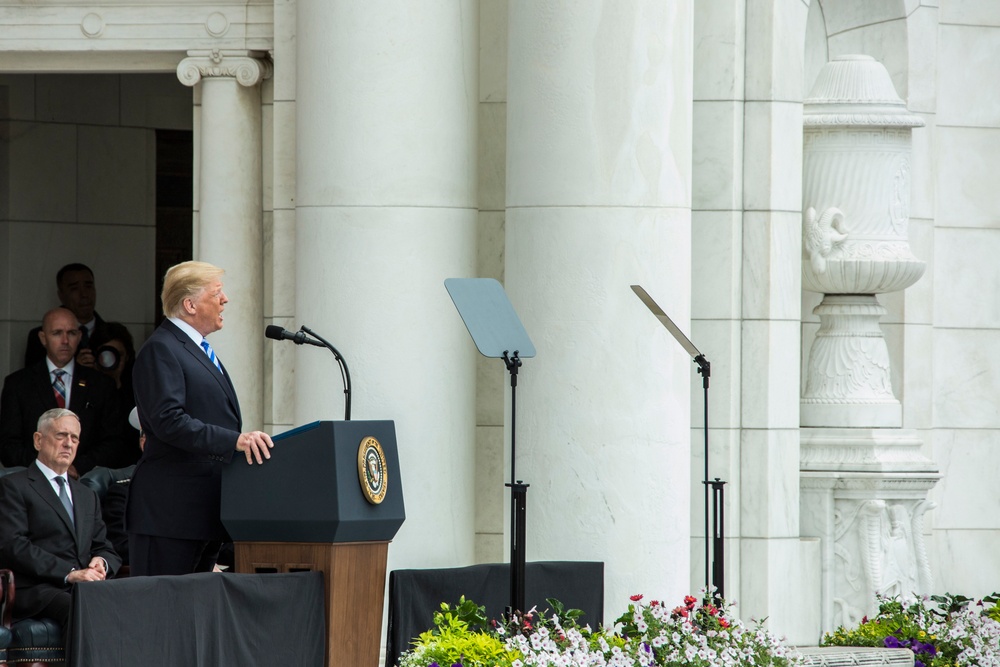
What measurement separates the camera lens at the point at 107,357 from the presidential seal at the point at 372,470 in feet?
15.1

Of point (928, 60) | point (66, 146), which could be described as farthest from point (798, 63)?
point (66, 146)

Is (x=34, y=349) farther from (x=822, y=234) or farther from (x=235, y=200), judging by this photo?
(x=822, y=234)

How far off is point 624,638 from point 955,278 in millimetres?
4561

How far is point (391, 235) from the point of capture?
332 inches

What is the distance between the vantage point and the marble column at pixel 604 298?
816 cm

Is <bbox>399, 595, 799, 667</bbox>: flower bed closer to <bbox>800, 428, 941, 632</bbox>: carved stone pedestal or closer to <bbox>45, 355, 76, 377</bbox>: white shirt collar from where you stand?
<bbox>800, 428, 941, 632</bbox>: carved stone pedestal

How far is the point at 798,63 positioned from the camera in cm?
928

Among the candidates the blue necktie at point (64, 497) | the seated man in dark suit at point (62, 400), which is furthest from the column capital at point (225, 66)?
the blue necktie at point (64, 497)

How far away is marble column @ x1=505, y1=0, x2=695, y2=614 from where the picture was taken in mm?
8156

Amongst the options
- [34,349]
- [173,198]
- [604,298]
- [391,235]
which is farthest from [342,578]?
[173,198]

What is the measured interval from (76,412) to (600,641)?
14.7ft

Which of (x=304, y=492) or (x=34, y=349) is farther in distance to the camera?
(x=34, y=349)

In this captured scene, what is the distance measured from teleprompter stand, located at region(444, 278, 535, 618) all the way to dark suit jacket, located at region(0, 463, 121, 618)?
7.59 ft

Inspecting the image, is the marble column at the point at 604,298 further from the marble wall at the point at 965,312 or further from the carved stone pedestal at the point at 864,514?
the marble wall at the point at 965,312
